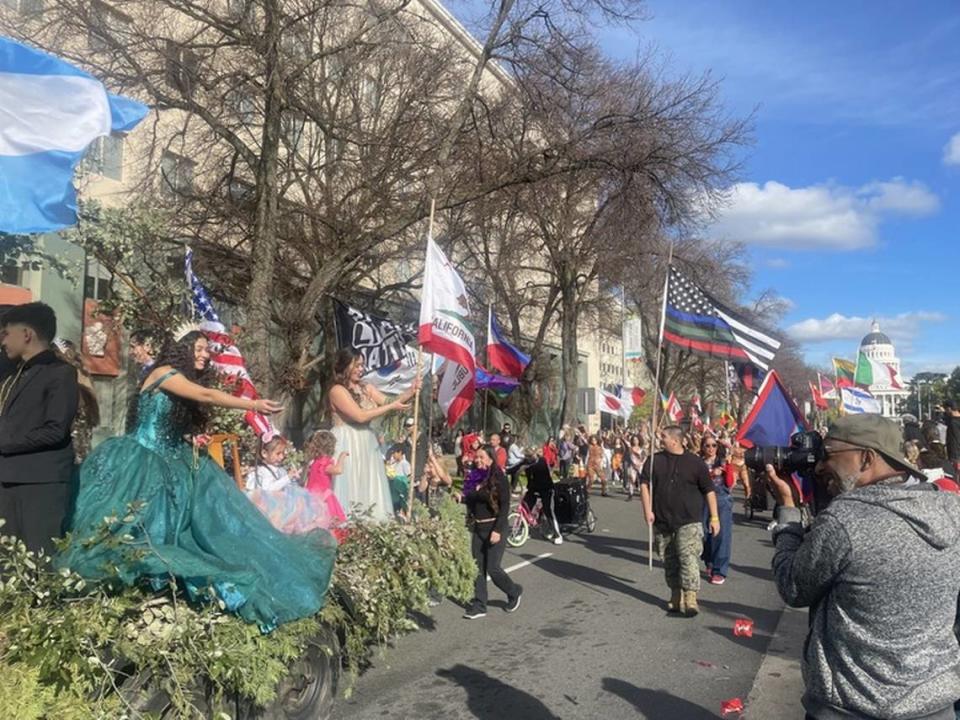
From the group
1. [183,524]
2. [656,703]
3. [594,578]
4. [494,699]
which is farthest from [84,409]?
[594,578]

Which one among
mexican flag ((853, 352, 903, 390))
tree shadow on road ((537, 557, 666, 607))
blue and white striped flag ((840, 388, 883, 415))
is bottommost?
tree shadow on road ((537, 557, 666, 607))

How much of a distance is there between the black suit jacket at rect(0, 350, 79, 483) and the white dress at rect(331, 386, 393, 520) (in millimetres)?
2406

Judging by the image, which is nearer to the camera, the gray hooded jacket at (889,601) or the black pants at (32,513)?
the gray hooded jacket at (889,601)

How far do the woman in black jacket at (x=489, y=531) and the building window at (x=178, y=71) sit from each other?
725 centimetres

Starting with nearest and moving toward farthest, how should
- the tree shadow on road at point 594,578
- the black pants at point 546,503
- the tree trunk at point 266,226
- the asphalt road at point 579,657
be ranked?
the asphalt road at point 579,657, the tree shadow on road at point 594,578, the tree trunk at point 266,226, the black pants at point 546,503

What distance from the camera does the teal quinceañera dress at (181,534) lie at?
11.5 ft

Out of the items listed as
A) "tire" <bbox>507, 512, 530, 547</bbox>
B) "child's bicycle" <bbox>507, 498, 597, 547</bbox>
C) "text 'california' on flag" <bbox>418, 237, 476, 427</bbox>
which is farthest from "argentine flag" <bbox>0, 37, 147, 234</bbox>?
"tire" <bbox>507, 512, 530, 547</bbox>

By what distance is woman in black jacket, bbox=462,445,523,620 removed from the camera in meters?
8.15

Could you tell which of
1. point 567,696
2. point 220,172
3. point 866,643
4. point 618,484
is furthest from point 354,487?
point 618,484

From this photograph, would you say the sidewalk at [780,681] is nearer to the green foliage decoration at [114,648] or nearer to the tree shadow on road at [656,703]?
the tree shadow on road at [656,703]

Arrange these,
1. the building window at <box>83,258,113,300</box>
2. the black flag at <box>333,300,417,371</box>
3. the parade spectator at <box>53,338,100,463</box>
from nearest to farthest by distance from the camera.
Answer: the parade spectator at <box>53,338,100,463</box> → the black flag at <box>333,300,417,371</box> → the building window at <box>83,258,113,300</box>

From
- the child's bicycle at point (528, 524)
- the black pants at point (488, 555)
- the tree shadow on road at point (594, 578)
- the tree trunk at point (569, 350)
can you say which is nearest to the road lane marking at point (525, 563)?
the tree shadow on road at point (594, 578)

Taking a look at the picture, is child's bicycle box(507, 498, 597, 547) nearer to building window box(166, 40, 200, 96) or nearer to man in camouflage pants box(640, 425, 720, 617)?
man in camouflage pants box(640, 425, 720, 617)

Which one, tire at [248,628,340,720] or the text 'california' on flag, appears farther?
the text 'california' on flag
